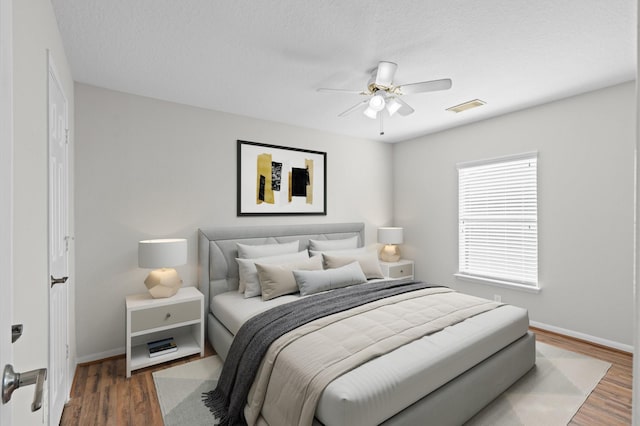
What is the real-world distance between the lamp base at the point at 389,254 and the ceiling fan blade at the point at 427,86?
2923 mm

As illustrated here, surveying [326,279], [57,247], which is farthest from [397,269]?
[57,247]

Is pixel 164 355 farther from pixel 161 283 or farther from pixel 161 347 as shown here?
pixel 161 283

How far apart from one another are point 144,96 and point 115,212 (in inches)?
47.2

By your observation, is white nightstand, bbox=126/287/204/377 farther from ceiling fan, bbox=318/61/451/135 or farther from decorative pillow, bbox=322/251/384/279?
ceiling fan, bbox=318/61/451/135

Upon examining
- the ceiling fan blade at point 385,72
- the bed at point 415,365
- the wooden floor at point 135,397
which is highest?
the ceiling fan blade at point 385,72

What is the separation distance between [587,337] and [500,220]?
57.8 inches

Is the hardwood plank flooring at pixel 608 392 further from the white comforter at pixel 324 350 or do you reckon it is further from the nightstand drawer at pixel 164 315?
the nightstand drawer at pixel 164 315

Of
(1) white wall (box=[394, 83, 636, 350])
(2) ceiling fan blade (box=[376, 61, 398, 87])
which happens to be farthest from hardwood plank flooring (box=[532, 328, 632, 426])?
(2) ceiling fan blade (box=[376, 61, 398, 87])

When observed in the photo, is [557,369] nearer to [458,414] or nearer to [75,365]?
[458,414]

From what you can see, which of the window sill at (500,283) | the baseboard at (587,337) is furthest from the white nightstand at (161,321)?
the baseboard at (587,337)

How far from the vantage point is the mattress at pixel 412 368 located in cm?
152

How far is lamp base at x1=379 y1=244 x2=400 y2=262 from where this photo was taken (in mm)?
4859

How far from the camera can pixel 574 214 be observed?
10.7ft

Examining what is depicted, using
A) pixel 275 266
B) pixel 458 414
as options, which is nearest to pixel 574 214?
pixel 458 414
